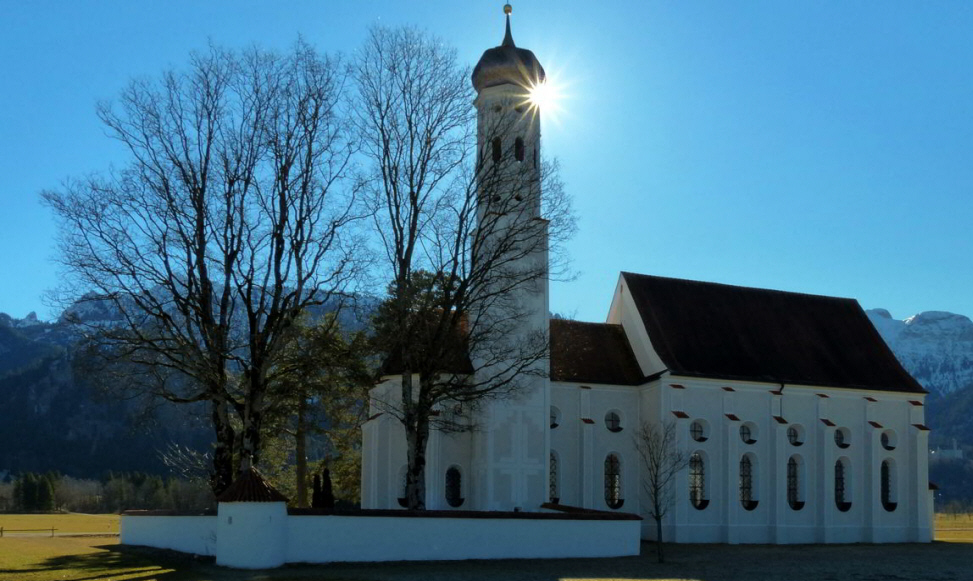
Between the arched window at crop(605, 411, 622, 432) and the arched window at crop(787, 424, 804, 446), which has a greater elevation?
the arched window at crop(605, 411, 622, 432)

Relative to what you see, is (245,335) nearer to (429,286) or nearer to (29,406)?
(429,286)

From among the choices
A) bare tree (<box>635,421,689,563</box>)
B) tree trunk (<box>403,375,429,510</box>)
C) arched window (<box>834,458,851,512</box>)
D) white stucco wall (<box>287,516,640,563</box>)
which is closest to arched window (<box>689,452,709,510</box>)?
bare tree (<box>635,421,689,563</box>)

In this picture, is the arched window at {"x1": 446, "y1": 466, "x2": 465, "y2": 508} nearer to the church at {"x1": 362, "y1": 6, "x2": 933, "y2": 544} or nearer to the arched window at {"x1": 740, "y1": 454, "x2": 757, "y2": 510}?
the church at {"x1": 362, "y1": 6, "x2": 933, "y2": 544}

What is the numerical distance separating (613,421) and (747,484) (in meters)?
6.00

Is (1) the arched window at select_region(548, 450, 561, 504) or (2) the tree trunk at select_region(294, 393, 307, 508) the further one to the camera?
(2) the tree trunk at select_region(294, 393, 307, 508)

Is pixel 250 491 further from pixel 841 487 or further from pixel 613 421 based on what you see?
pixel 841 487

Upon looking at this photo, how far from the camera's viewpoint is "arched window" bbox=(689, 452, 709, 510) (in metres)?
40.3

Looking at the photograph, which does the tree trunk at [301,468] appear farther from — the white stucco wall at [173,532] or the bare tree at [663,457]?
the bare tree at [663,457]

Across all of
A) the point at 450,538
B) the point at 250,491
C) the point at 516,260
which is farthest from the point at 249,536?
the point at 516,260

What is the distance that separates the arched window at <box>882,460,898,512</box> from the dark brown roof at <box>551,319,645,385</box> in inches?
469

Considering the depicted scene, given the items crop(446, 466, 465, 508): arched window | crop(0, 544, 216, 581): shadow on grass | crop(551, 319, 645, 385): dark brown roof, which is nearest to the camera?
crop(0, 544, 216, 581): shadow on grass

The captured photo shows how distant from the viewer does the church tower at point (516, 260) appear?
115 ft

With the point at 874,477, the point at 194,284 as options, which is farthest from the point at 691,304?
the point at 194,284

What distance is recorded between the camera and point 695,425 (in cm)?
4119
